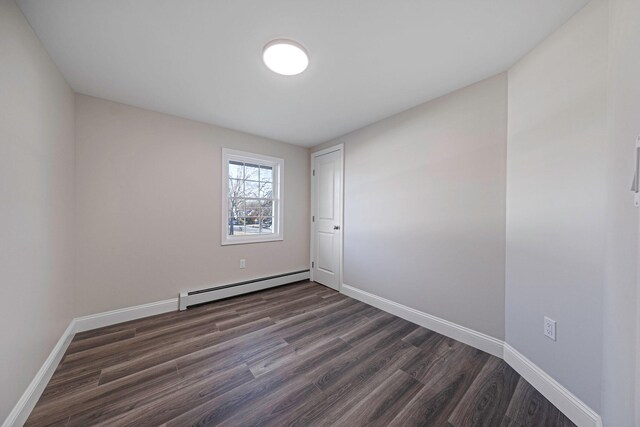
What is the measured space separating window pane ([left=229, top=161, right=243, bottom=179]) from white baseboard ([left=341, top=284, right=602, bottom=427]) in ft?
8.17

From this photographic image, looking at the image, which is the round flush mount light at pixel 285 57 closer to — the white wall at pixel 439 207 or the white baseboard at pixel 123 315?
the white wall at pixel 439 207

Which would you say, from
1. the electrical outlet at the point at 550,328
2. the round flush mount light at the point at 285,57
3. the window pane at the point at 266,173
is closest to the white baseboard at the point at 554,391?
the electrical outlet at the point at 550,328

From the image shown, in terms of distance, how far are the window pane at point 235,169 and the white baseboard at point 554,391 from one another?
3552mm

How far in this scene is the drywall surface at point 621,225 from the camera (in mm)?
824

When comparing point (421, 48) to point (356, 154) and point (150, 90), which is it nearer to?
point (356, 154)

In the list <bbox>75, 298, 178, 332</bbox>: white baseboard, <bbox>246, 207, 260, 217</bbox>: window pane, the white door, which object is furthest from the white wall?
<bbox>75, 298, 178, 332</bbox>: white baseboard

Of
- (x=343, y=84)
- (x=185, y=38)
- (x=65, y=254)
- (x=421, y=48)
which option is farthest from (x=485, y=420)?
(x=65, y=254)

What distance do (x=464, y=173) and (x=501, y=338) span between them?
1.44 metres

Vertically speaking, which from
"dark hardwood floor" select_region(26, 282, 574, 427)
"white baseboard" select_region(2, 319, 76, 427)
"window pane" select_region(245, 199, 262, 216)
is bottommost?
"dark hardwood floor" select_region(26, 282, 574, 427)

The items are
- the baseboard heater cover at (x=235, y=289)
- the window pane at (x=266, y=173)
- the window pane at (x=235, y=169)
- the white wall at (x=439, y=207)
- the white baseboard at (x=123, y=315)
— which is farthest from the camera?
the window pane at (x=266, y=173)

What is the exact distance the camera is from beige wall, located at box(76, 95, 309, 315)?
2.23m

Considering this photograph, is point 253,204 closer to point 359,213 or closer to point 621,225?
point 359,213

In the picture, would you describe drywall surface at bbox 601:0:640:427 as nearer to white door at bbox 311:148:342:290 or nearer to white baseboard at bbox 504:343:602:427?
white baseboard at bbox 504:343:602:427

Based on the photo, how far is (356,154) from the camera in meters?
3.10
